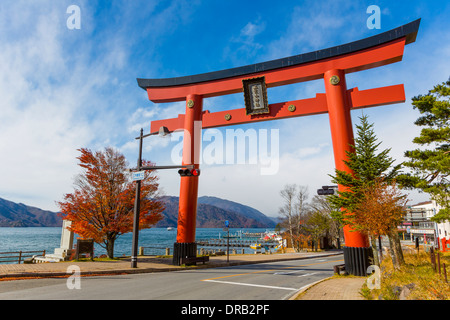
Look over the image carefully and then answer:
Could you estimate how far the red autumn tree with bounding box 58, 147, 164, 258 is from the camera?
18312mm

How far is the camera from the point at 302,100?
1688 centimetres

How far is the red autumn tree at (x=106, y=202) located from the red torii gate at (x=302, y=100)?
3413mm

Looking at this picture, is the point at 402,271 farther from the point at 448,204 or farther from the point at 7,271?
the point at 7,271

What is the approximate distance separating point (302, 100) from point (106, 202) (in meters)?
15.2

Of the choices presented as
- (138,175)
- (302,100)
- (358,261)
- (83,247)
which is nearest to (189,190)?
(138,175)

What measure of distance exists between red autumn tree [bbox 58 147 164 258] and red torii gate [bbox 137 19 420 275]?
341 centimetres

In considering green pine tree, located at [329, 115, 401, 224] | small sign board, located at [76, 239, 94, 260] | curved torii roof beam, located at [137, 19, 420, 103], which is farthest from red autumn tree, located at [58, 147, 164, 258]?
green pine tree, located at [329, 115, 401, 224]

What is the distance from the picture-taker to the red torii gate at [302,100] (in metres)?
14.6

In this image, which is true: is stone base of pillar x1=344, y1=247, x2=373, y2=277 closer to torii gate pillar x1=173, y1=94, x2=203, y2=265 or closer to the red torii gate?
the red torii gate

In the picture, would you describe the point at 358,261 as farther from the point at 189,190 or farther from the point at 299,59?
the point at 299,59
